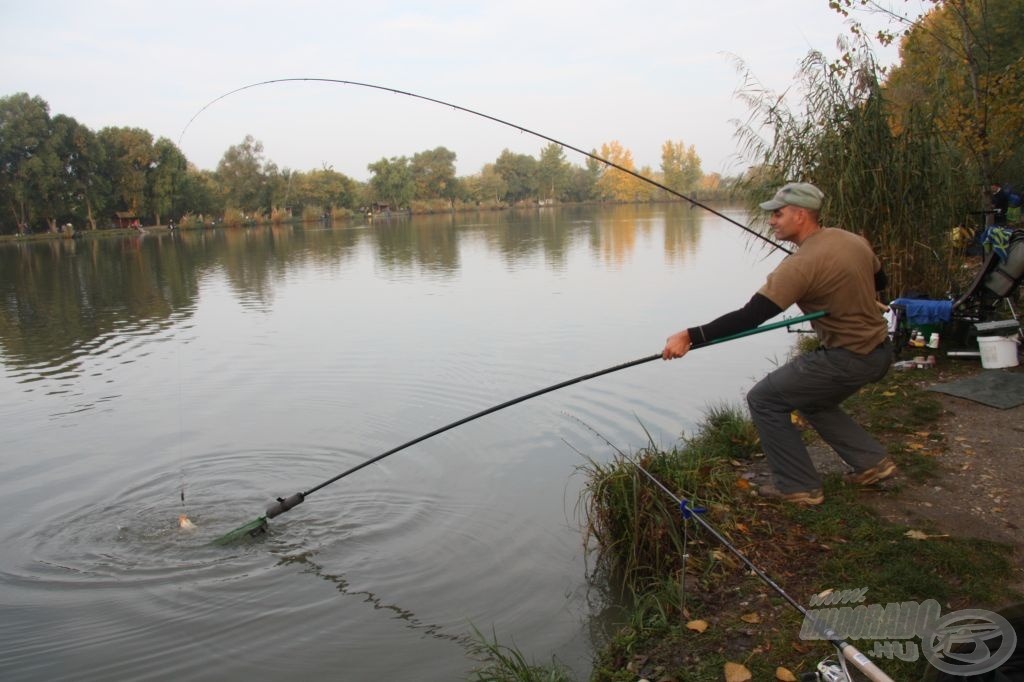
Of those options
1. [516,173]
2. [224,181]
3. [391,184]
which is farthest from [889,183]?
[516,173]

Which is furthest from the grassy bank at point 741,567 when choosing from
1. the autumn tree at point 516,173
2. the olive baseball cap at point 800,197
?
the autumn tree at point 516,173

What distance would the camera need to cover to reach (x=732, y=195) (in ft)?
31.8

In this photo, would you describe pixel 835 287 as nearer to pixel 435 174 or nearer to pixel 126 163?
pixel 126 163

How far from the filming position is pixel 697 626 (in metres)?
3.59

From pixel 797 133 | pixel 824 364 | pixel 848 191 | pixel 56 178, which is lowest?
pixel 824 364

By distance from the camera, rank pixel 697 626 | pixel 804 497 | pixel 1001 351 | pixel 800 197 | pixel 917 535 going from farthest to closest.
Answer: pixel 1001 351 < pixel 804 497 < pixel 800 197 < pixel 917 535 < pixel 697 626

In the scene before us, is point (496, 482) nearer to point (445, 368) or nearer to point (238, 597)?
point (238, 597)

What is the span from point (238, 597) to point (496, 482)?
2.35m

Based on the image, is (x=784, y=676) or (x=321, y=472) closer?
(x=784, y=676)

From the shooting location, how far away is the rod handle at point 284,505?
209 inches

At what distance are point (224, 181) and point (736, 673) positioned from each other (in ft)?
289

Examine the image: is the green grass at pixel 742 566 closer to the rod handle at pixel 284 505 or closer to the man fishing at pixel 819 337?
the man fishing at pixel 819 337

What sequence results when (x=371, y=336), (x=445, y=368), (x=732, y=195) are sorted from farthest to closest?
(x=371, y=336) → (x=445, y=368) → (x=732, y=195)

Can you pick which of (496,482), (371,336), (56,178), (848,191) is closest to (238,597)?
(496,482)
